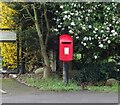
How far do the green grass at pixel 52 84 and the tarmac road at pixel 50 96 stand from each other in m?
0.35

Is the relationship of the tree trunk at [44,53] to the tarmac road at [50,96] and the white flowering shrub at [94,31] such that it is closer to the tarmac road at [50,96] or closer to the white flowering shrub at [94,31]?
the white flowering shrub at [94,31]

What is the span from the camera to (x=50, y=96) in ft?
30.0

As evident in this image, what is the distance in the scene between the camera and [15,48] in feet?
43.8

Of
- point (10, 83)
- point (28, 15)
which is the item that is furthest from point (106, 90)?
point (28, 15)

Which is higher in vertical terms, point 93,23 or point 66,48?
point 93,23

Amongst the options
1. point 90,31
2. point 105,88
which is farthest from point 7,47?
point 105,88

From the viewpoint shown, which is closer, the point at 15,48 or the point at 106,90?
the point at 106,90

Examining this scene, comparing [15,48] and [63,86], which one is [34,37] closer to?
[15,48]

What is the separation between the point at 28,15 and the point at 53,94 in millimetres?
3594

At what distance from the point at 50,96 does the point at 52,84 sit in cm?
157

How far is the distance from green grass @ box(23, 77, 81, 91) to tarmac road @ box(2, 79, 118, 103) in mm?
350

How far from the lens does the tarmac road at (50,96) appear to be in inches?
338

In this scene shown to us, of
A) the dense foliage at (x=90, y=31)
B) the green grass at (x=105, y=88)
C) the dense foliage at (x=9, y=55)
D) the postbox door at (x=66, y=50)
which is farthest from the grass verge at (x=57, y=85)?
the dense foliage at (x=9, y=55)

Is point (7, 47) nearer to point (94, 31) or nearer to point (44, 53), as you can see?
point (44, 53)
